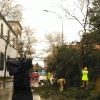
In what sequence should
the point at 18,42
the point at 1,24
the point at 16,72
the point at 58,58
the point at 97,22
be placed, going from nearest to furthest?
the point at 16,72, the point at 58,58, the point at 97,22, the point at 1,24, the point at 18,42

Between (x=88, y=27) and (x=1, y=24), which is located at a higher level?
(x=1, y=24)

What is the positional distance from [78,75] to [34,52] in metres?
47.5

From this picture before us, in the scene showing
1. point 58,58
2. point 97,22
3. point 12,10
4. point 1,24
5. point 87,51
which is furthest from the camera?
point 1,24

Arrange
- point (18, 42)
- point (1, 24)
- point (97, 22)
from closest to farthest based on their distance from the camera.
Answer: point (97, 22) → point (1, 24) → point (18, 42)

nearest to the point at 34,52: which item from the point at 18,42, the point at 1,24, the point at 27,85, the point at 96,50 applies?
the point at 18,42

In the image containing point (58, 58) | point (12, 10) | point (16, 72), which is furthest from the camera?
point (12, 10)

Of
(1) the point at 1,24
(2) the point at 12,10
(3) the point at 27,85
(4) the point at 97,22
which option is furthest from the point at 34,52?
(3) the point at 27,85

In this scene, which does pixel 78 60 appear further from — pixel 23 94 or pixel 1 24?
pixel 1 24

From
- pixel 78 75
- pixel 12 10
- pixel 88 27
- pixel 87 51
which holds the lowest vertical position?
pixel 78 75

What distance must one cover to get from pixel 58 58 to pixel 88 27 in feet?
12.9

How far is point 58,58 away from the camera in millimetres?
29906

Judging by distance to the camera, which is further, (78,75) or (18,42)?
(18,42)

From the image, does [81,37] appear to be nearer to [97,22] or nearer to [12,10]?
[97,22]

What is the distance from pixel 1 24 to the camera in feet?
186
